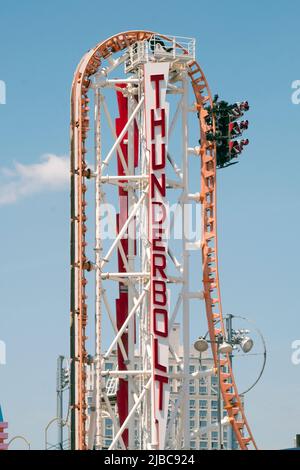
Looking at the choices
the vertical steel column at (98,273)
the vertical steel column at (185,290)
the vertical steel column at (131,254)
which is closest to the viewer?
the vertical steel column at (98,273)

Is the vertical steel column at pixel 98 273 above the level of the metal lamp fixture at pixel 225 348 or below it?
above

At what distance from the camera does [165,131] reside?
96875 millimetres

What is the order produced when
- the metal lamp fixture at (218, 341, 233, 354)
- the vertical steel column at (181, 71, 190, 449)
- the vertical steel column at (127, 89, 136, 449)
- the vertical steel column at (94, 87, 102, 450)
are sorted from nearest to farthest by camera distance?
the metal lamp fixture at (218, 341, 233, 354)
the vertical steel column at (94, 87, 102, 450)
the vertical steel column at (127, 89, 136, 449)
the vertical steel column at (181, 71, 190, 449)

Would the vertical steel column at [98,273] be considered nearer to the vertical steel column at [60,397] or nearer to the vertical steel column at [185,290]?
the vertical steel column at [185,290]

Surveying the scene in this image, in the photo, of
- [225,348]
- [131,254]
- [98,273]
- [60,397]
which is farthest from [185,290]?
[60,397]

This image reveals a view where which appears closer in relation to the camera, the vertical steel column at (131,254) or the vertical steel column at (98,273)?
the vertical steel column at (98,273)

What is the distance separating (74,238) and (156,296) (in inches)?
239

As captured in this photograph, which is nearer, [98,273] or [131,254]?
[98,273]

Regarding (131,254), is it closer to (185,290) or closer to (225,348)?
(185,290)

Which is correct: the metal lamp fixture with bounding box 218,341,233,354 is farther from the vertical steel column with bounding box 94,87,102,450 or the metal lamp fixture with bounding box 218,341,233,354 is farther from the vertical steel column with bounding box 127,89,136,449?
the vertical steel column with bounding box 127,89,136,449

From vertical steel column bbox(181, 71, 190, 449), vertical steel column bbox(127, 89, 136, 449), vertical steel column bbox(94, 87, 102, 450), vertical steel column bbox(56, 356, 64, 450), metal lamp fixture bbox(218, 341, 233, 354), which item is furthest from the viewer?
vertical steel column bbox(56, 356, 64, 450)
